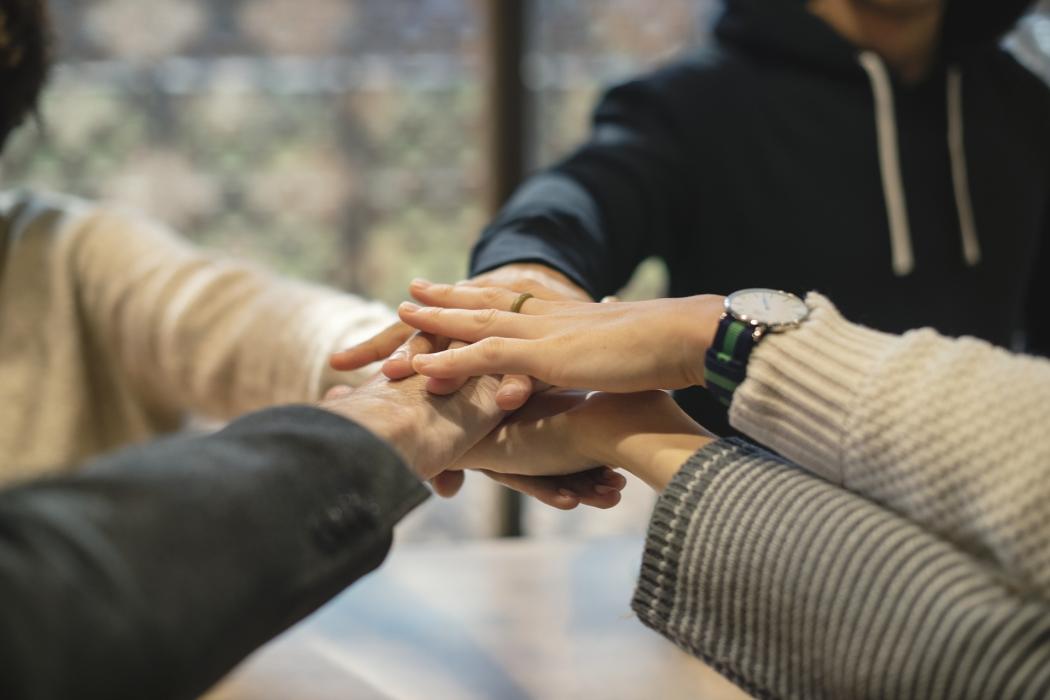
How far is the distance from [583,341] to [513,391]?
0.08 m

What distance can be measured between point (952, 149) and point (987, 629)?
78cm

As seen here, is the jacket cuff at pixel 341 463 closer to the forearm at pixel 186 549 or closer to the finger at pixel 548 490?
the forearm at pixel 186 549

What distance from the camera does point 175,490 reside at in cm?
43

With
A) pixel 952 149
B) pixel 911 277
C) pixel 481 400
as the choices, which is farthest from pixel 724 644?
pixel 952 149

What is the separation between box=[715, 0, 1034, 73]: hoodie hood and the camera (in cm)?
106

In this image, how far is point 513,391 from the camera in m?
0.72

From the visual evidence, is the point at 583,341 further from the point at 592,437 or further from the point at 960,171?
the point at 960,171

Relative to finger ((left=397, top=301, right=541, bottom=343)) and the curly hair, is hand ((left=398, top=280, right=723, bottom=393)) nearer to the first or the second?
finger ((left=397, top=301, right=541, bottom=343))

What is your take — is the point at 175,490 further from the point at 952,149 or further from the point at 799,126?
the point at 952,149

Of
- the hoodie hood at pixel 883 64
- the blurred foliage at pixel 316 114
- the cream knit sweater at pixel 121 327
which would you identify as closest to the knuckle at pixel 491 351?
the cream knit sweater at pixel 121 327

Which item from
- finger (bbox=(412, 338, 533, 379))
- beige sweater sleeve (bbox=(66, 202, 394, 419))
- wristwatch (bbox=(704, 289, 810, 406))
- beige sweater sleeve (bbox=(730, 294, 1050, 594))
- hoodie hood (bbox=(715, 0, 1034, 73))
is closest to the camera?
beige sweater sleeve (bbox=(730, 294, 1050, 594))

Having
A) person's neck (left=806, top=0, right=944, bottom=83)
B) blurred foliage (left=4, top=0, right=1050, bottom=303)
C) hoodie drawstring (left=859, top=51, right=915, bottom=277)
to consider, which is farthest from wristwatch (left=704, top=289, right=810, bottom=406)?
blurred foliage (left=4, top=0, right=1050, bottom=303)

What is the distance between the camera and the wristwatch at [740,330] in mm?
579

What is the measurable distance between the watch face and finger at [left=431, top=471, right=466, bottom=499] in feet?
0.89
